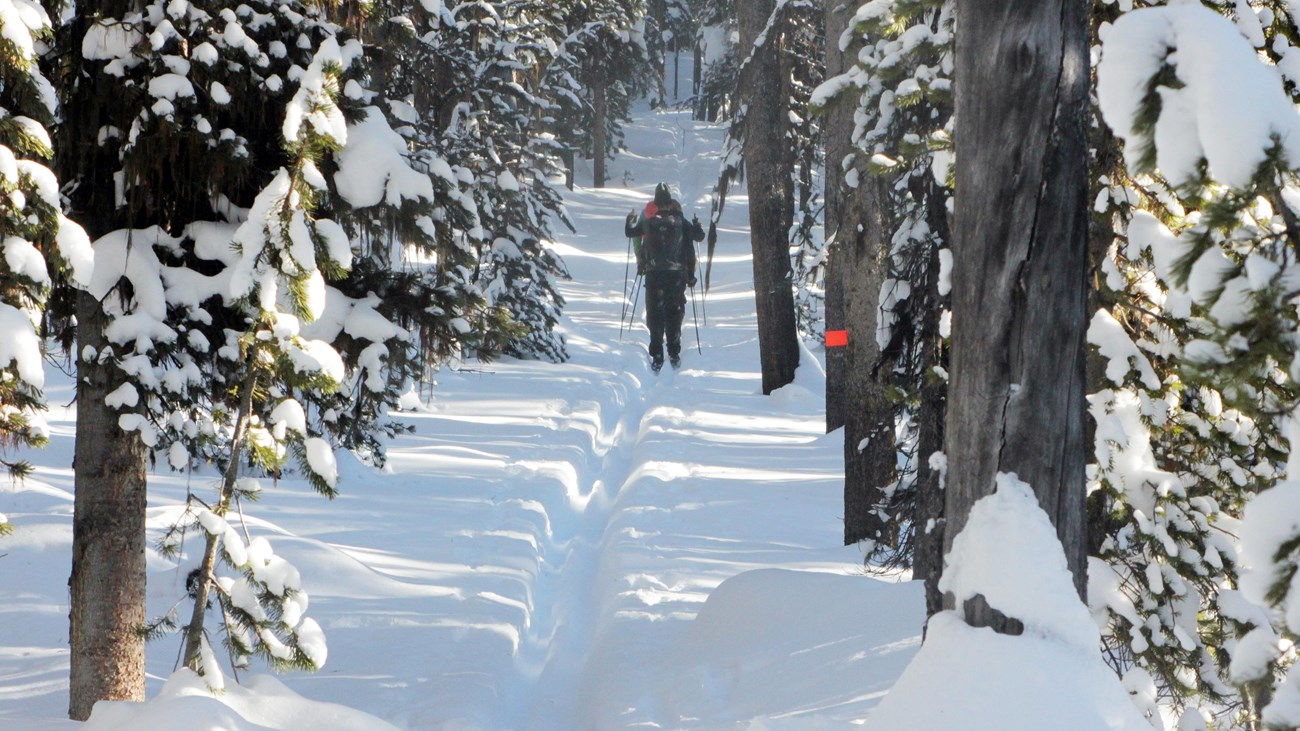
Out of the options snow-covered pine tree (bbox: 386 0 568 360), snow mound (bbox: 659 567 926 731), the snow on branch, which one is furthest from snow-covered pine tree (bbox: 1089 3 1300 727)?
snow-covered pine tree (bbox: 386 0 568 360)

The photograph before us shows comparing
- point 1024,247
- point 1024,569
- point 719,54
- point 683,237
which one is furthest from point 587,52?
point 1024,569

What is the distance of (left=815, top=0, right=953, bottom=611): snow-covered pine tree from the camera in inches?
203

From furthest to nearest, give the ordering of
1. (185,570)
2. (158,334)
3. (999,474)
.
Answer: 1. (185,570)
2. (158,334)
3. (999,474)

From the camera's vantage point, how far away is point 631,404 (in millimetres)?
16125

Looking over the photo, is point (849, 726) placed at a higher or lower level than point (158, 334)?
lower

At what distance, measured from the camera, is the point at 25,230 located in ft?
11.8

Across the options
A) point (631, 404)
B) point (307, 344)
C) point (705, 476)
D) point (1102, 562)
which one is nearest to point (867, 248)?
point (705, 476)

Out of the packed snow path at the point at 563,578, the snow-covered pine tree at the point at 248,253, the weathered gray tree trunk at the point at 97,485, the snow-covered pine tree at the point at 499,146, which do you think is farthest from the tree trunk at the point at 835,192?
the snow-covered pine tree at the point at 499,146

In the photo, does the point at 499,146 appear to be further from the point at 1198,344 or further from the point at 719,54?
the point at 1198,344

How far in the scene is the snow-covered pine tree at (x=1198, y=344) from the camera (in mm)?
2107

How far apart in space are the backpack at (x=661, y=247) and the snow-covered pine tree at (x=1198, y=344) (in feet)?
38.5

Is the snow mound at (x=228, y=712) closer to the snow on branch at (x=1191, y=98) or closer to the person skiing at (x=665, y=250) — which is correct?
the snow on branch at (x=1191, y=98)

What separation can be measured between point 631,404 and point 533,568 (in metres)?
8.24

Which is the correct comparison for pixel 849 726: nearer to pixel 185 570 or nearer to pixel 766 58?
pixel 185 570
